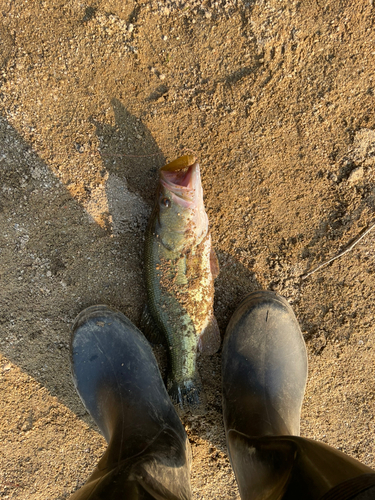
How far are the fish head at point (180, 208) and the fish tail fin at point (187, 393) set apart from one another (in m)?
1.18

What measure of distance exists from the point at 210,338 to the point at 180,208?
3.75ft

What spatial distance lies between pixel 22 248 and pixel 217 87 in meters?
2.16

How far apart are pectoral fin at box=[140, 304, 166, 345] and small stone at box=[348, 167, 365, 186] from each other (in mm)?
2074

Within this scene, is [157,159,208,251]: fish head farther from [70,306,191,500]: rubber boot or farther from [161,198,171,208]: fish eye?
[70,306,191,500]: rubber boot

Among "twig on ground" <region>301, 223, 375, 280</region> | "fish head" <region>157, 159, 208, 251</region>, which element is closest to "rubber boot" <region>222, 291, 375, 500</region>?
"twig on ground" <region>301, 223, 375, 280</region>

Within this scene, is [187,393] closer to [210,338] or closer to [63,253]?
[210,338]

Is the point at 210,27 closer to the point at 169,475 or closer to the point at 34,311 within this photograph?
the point at 34,311

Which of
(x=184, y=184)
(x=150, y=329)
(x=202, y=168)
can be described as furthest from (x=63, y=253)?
(x=202, y=168)

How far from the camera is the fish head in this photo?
2.50 meters

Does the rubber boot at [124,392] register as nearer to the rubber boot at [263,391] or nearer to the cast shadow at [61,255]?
the cast shadow at [61,255]

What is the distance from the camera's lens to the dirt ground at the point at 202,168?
9.14 feet

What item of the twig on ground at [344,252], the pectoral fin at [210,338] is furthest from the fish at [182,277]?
the twig on ground at [344,252]

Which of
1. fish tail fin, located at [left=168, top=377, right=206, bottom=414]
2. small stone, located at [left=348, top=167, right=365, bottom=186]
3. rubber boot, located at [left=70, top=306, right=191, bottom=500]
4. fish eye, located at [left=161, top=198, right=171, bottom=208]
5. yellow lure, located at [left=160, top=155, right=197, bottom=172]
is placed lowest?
fish tail fin, located at [left=168, top=377, right=206, bottom=414]

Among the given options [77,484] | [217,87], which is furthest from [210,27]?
[77,484]
